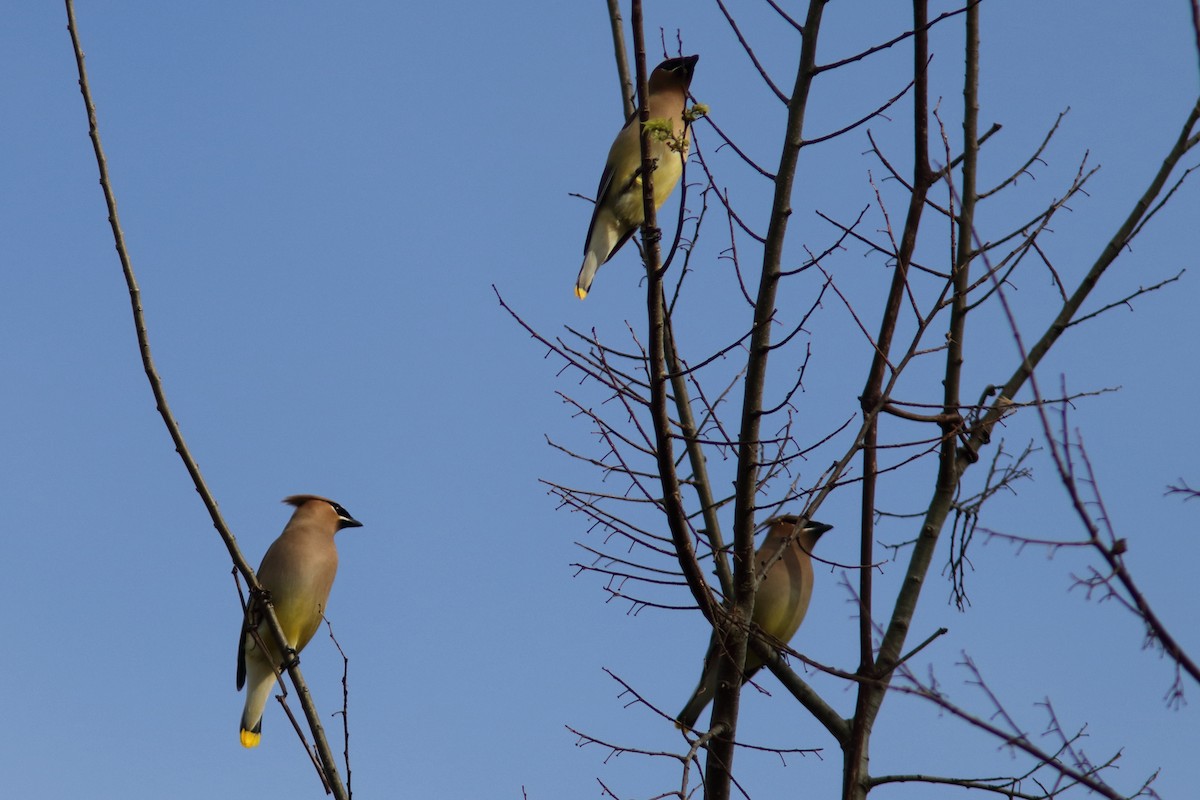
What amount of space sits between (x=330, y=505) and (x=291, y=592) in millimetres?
554

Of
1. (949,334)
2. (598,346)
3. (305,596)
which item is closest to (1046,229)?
(949,334)

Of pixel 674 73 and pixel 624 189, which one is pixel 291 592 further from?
pixel 674 73

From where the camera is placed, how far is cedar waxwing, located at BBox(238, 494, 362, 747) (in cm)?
529

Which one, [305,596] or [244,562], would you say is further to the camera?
[305,596]

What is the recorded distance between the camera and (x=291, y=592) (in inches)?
208

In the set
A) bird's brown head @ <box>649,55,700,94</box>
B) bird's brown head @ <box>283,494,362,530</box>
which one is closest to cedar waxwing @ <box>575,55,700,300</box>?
bird's brown head @ <box>649,55,700,94</box>

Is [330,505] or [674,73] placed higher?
[674,73]

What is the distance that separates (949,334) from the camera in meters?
3.49

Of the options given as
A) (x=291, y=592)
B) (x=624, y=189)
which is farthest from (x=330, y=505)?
(x=624, y=189)

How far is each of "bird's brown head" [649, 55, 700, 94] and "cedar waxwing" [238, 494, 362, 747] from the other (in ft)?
6.96

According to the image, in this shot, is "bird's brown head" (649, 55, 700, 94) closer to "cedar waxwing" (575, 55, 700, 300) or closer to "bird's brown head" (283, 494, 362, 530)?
"cedar waxwing" (575, 55, 700, 300)

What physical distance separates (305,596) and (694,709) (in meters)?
1.49

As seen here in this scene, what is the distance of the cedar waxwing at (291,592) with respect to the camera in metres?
5.29

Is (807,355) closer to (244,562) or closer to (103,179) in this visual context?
(244,562)
